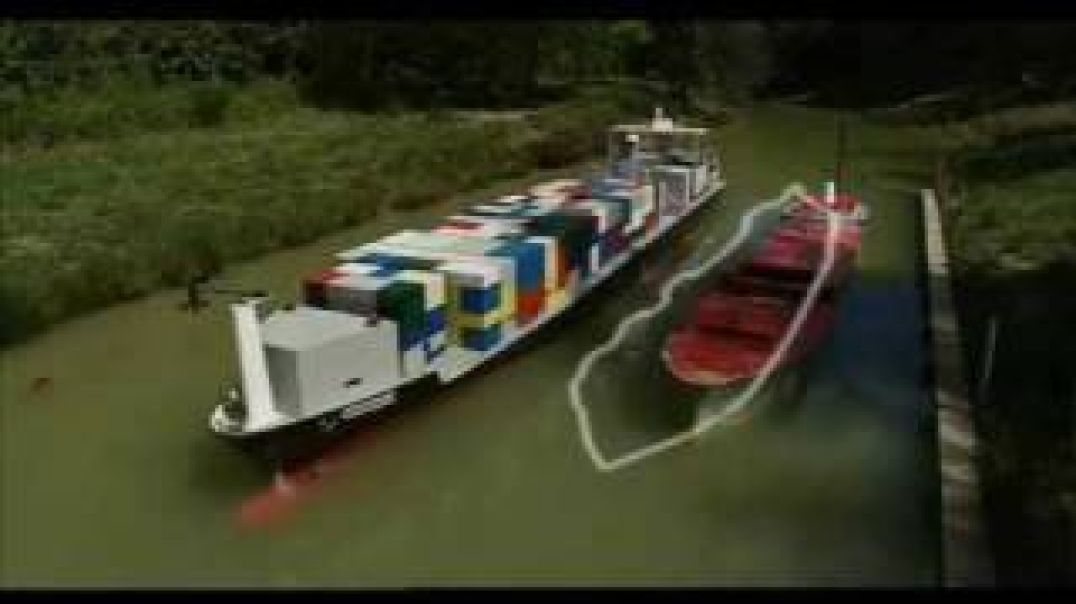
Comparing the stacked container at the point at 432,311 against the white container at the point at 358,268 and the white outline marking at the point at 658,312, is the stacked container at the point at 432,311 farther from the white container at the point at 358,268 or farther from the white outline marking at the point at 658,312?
the white outline marking at the point at 658,312

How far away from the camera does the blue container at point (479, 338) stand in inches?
794

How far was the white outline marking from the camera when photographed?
60.1 ft

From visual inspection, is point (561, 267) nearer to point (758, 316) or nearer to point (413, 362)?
point (758, 316)

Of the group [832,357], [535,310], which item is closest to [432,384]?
[535,310]

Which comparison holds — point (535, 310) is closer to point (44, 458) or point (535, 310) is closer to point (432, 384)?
point (432, 384)

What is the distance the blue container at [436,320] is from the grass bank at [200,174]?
8.09 meters

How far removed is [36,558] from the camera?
591 inches

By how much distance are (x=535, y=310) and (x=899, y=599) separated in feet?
32.2

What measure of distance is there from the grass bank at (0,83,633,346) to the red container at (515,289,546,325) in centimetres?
850

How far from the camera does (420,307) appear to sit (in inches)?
738

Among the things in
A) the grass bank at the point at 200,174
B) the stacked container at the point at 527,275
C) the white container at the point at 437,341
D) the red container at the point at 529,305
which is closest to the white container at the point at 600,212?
the stacked container at the point at 527,275

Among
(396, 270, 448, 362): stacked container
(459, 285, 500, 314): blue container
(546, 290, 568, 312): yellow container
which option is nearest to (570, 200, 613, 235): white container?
(546, 290, 568, 312): yellow container

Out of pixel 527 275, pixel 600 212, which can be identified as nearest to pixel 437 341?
pixel 527 275

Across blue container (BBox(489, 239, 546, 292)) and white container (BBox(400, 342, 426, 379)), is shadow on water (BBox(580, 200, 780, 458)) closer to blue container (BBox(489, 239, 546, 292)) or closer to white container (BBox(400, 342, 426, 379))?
blue container (BBox(489, 239, 546, 292))
